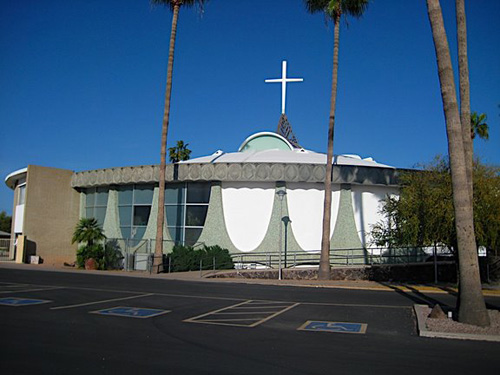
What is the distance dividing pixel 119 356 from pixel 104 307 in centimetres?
577

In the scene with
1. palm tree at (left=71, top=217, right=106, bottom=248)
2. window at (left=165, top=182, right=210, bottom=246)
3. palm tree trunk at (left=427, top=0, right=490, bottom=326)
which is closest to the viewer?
palm tree trunk at (left=427, top=0, right=490, bottom=326)

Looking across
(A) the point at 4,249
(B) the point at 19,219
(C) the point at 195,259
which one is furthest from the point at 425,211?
(A) the point at 4,249

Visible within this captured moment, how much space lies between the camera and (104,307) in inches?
508

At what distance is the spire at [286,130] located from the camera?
136 ft

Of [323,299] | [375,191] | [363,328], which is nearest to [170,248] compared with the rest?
[375,191]

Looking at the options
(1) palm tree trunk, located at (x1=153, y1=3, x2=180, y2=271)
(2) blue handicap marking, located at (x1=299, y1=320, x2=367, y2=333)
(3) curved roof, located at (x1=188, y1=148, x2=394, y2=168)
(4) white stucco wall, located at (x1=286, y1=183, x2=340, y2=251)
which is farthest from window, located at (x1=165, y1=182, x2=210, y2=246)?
(2) blue handicap marking, located at (x1=299, y1=320, x2=367, y2=333)

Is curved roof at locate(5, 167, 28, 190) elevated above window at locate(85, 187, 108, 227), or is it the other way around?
curved roof at locate(5, 167, 28, 190)

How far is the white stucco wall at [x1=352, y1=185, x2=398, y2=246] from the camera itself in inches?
1256

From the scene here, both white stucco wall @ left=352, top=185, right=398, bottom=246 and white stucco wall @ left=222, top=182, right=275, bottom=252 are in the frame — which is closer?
white stucco wall @ left=222, top=182, right=275, bottom=252

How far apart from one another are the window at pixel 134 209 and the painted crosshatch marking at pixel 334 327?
24332mm

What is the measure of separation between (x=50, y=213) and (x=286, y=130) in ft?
64.3

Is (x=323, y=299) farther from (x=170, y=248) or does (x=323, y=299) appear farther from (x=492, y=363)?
(x=170, y=248)

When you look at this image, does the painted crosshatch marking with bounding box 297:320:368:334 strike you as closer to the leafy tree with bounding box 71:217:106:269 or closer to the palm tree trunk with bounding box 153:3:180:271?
the palm tree trunk with bounding box 153:3:180:271

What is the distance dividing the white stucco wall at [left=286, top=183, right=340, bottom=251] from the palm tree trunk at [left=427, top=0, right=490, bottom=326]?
2011cm
